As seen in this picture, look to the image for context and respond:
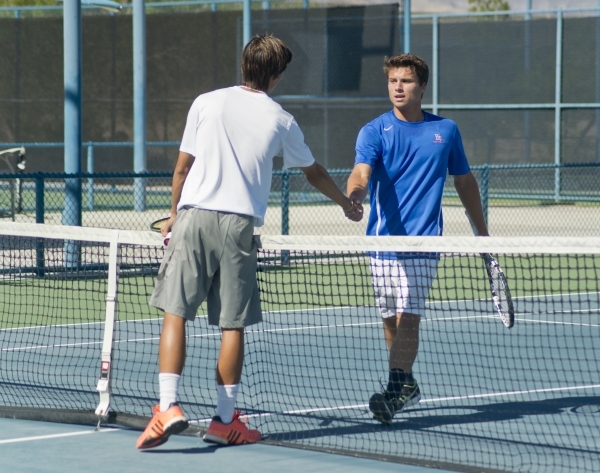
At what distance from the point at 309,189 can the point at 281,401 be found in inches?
541

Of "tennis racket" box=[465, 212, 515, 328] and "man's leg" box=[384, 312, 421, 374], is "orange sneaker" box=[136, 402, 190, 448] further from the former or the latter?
"tennis racket" box=[465, 212, 515, 328]

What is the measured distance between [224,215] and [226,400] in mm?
811

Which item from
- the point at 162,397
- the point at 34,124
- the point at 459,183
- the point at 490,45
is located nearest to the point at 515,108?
the point at 490,45

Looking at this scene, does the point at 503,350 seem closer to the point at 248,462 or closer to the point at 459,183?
the point at 459,183

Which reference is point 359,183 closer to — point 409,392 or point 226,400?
point 409,392

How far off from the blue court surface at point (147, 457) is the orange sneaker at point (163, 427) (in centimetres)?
7

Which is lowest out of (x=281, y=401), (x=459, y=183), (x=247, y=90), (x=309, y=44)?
(x=281, y=401)

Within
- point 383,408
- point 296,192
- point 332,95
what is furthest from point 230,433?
point 332,95

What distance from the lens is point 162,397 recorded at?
5.45 meters

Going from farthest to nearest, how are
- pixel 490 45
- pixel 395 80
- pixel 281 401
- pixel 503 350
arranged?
1. pixel 490 45
2. pixel 503 350
3. pixel 281 401
4. pixel 395 80

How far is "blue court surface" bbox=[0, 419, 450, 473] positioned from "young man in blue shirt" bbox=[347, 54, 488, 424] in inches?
32.0

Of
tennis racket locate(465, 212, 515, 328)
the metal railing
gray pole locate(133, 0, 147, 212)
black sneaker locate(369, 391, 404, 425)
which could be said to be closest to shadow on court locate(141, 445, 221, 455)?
black sneaker locate(369, 391, 404, 425)

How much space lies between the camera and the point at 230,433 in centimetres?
559

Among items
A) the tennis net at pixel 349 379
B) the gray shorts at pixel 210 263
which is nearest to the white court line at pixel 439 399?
the tennis net at pixel 349 379
